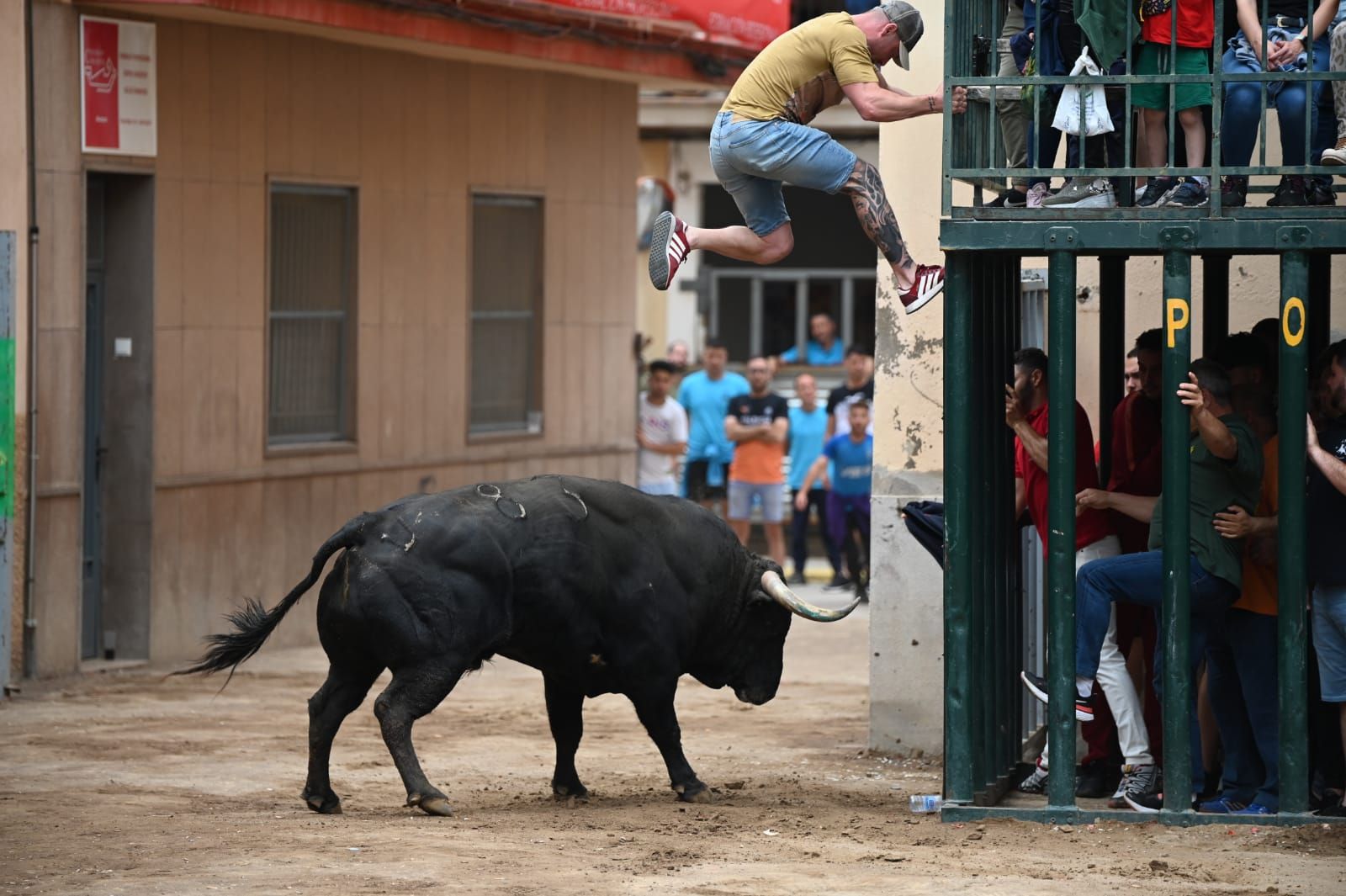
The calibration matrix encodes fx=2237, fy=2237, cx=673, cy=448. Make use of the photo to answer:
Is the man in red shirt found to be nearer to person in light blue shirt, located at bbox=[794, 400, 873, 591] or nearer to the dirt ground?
the dirt ground

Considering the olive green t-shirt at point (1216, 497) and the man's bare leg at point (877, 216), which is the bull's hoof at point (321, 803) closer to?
the man's bare leg at point (877, 216)

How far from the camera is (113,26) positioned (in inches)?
522

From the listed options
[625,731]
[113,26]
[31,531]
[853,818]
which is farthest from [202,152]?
[853,818]

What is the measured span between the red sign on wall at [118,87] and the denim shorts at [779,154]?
5.48 m

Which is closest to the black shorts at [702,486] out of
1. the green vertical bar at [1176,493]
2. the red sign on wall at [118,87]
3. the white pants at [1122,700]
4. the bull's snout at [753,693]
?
the red sign on wall at [118,87]

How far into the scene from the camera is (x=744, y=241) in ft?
29.8

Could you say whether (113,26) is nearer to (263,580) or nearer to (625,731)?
(263,580)

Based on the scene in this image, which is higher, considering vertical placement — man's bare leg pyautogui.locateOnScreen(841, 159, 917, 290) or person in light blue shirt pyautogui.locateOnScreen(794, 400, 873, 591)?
man's bare leg pyautogui.locateOnScreen(841, 159, 917, 290)

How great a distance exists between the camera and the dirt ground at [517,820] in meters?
7.62

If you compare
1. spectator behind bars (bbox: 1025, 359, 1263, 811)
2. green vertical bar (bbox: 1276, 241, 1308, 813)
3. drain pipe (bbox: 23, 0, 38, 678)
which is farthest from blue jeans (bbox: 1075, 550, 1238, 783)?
drain pipe (bbox: 23, 0, 38, 678)

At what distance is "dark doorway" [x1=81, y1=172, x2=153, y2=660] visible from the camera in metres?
13.7

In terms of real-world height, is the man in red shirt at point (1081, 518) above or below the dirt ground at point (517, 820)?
above

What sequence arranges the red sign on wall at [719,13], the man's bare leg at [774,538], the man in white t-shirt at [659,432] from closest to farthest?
the red sign on wall at [719,13], the man in white t-shirt at [659,432], the man's bare leg at [774,538]

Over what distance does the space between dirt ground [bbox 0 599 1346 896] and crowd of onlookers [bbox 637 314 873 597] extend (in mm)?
4799
